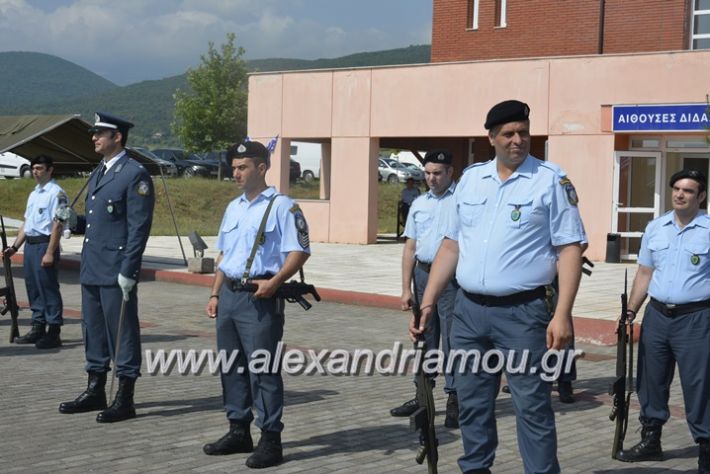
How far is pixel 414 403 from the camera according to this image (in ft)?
26.6

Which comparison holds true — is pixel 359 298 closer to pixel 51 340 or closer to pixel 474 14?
pixel 51 340

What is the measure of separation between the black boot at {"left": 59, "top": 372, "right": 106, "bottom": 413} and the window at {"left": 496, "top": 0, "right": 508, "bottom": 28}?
23.7 m

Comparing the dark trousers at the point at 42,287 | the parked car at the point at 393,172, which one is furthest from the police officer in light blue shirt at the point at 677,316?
the parked car at the point at 393,172

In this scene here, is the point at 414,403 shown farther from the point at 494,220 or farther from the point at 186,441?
the point at 494,220

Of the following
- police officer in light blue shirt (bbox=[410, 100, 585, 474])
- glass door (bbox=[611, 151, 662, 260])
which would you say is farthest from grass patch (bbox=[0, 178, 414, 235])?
police officer in light blue shirt (bbox=[410, 100, 585, 474])

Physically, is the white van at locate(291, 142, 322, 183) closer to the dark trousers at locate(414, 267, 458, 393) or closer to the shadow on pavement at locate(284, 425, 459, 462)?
the dark trousers at locate(414, 267, 458, 393)

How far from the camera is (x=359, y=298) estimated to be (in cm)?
1580

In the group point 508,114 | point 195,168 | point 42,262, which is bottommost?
point 42,262

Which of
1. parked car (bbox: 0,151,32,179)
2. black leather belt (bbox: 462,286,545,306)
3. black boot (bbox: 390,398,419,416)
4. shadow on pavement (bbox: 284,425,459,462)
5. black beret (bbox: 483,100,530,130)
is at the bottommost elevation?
shadow on pavement (bbox: 284,425,459,462)

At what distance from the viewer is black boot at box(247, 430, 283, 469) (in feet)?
20.9

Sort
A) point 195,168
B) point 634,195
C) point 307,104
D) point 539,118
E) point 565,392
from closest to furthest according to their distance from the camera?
1. point 565,392
2. point 634,195
3. point 539,118
4. point 307,104
5. point 195,168

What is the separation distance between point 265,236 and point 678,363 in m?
2.59

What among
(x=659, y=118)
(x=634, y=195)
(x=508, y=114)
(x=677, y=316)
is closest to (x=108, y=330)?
(x=508, y=114)

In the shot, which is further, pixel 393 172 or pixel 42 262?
pixel 393 172
